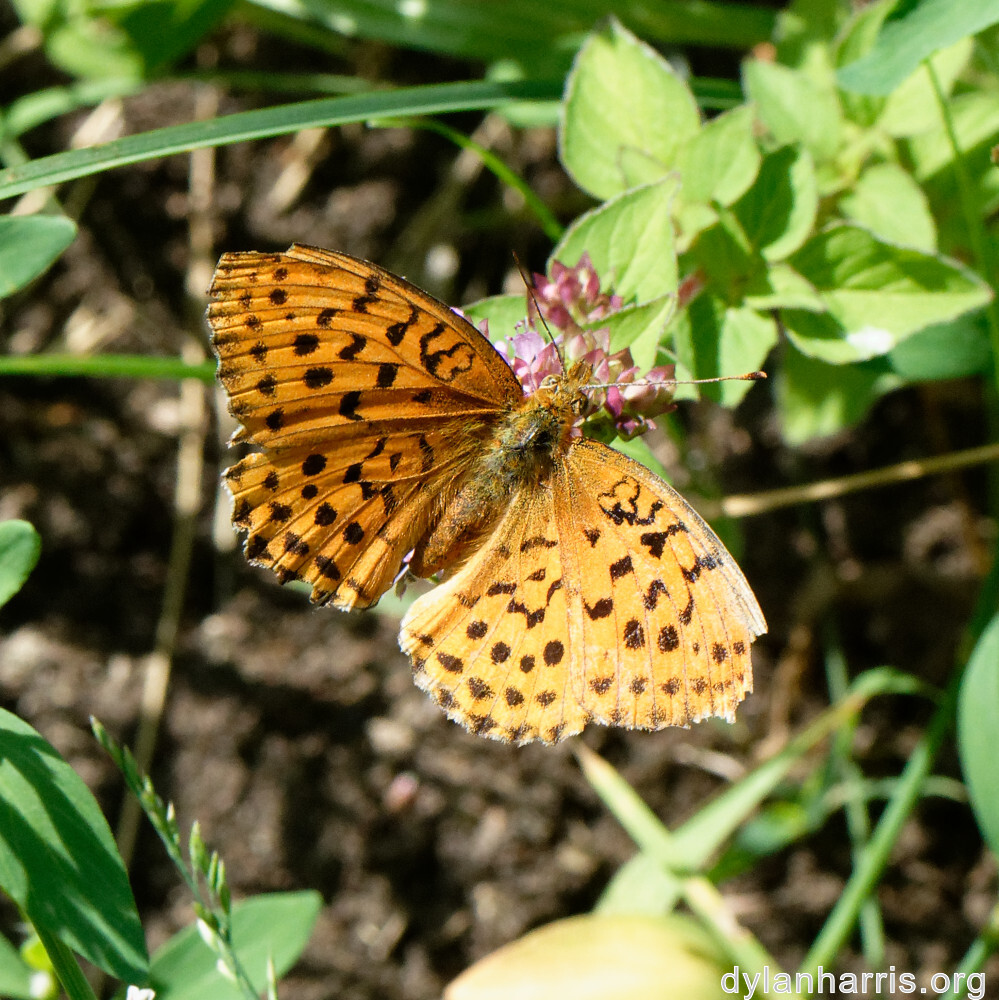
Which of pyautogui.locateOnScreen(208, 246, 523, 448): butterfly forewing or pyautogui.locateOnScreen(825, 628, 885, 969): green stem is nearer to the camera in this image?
pyautogui.locateOnScreen(208, 246, 523, 448): butterfly forewing

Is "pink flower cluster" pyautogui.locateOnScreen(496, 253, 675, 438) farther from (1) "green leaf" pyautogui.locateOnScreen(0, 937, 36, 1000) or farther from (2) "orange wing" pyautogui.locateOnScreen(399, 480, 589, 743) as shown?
(1) "green leaf" pyautogui.locateOnScreen(0, 937, 36, 1000)

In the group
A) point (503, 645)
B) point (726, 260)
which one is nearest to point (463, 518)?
point (503, 645)

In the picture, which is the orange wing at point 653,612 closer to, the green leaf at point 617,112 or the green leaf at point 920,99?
the green leaf at point 617,112

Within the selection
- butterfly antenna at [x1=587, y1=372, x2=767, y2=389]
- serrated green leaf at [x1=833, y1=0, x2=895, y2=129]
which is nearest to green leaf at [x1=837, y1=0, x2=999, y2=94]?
serrated green leaf at [x1=833, y1=0, x2=895, y2=129]

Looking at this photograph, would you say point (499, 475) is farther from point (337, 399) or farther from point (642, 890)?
point (642, 890)

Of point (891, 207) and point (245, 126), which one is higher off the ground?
point (245, 126)

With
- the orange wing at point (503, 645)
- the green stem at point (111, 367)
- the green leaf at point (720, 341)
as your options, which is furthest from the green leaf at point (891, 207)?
the green stem at point (111, 367)
